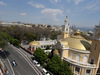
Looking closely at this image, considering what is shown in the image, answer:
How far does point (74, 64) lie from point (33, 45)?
2365 centimetres

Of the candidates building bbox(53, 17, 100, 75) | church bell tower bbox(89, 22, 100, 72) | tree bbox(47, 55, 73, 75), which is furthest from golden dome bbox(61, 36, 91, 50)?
tree bbox(47, 55, 73, 75)

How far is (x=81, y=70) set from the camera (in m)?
21.7

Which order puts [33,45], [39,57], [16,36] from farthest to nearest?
[16,36], [33,45], [39,57]

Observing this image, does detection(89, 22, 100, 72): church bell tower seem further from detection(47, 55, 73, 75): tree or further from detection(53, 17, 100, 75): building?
detection(47, 55, 73, 75): tree

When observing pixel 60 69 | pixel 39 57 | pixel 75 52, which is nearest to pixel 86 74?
pixel 75 52

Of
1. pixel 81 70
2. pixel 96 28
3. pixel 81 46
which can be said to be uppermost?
pixel 96 28

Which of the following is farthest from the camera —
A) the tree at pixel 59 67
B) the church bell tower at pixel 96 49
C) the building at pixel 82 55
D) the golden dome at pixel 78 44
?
the golden dome at pixel 78 44

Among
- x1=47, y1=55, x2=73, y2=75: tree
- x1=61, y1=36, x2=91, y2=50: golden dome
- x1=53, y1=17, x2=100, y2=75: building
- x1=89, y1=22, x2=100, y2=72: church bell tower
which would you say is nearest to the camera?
x1=47, y1=55, x2=73, y2=75: tree

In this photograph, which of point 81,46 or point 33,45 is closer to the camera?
point 81,46

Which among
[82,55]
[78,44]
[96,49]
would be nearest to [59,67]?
[82,55]

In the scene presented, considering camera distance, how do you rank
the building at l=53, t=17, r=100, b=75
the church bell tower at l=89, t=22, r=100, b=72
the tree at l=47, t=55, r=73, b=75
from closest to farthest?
the tree at l=47, t=55, r=73, b=75, the church bell tower at l=89, t=22, r=100, b=72, the building at l=53, t=17, r=100, b=75

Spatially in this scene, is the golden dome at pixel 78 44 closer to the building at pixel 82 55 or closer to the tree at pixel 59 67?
the building at pixel 82 55

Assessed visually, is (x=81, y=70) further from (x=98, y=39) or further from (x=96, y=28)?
(x=96, y=28)

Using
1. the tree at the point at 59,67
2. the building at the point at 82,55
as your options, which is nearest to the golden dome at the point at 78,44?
the building at the point at 82,55
